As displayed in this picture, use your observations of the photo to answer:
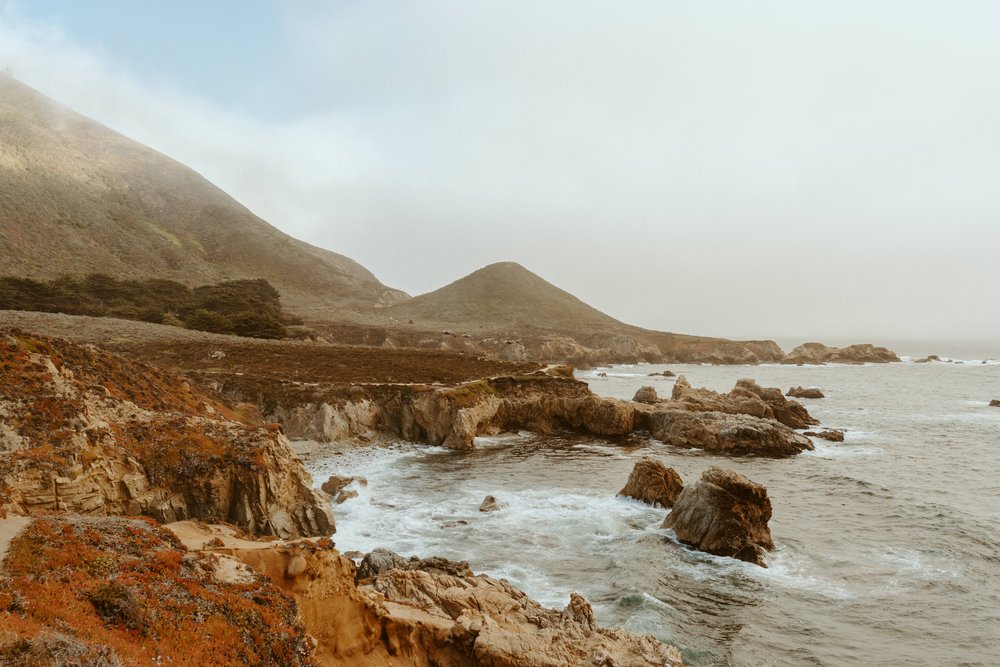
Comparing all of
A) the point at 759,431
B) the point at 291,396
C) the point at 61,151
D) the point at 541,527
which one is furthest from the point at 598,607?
the point at 61,151

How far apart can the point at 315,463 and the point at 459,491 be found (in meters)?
8.41

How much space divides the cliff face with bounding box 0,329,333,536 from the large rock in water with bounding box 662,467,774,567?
42.4 feet

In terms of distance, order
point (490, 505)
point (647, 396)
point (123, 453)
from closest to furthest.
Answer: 1. point (123, 453)
2. point (490, 505)
3. point (647, 396)

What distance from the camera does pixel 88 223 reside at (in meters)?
102

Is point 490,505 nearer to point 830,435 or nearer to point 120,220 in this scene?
point 830,435

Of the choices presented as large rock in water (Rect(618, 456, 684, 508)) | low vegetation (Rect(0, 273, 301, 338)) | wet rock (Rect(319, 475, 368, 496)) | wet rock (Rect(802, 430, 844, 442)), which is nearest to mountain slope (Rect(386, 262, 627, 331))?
low vegetation (Rect(0, 273, 301, 338))

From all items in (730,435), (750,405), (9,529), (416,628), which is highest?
(9,529)

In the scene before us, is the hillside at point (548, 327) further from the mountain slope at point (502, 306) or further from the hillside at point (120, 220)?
the hillside at point (120, 220)

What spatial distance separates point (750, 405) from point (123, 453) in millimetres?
44966

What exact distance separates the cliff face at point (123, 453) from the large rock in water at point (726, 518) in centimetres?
1291

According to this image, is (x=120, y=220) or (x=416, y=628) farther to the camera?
(x=120, y=220)

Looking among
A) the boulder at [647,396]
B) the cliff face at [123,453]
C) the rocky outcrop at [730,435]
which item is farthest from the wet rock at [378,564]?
the boulder at [647,396]

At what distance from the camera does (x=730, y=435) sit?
3475 cm

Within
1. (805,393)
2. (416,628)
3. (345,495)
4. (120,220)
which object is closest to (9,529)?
(416,628)
